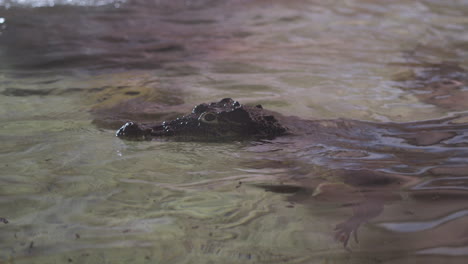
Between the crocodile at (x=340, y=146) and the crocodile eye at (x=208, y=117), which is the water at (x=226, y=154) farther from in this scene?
the crocodile eye at (x=208, y=117)

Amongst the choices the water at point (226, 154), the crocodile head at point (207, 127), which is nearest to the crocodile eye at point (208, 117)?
the crocodile head at point (207, 127)

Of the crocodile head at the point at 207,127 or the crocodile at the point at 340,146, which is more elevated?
the crocodile head at the point at 207,127

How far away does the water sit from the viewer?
2230mm

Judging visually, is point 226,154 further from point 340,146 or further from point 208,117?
point 340,146

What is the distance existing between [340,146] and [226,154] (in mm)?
878

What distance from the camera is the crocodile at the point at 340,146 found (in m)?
2.78

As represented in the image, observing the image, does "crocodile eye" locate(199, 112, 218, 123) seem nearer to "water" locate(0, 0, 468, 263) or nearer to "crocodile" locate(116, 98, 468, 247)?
"crocodile" locate(116, 98, 468, 247)

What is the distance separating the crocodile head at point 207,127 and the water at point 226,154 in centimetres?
9

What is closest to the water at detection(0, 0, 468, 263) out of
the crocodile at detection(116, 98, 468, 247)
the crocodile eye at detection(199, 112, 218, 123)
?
the crocodile at detection(116, 98, 468, 247)

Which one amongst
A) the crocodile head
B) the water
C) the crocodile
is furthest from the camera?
the crocodile head

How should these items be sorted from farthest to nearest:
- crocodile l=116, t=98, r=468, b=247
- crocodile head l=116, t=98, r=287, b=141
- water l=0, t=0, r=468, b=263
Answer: crocodile head l=116, t=98, r=287, b=141, crocodile l=116, t=98, r=468, b=247, water l=0, t=0, r=468, b=263

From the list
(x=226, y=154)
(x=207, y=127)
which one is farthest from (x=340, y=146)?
(x=207, y=127)

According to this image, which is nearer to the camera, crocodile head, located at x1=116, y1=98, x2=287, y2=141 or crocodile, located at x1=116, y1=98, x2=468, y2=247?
crocodile, located at x1=116, y1=98, x2=468, y2=247

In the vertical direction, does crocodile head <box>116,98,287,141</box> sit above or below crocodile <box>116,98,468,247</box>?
above
